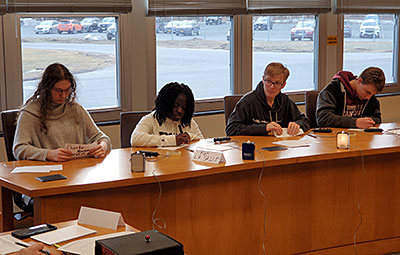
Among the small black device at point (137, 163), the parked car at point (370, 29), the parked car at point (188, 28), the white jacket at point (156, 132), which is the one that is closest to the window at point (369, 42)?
the parked car at point (370, 29)

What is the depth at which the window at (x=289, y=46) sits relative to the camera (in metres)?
6.00

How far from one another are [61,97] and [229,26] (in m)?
2.56

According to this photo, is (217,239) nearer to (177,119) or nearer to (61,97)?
(177,119)

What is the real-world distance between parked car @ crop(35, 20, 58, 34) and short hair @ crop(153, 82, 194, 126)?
1420 mm

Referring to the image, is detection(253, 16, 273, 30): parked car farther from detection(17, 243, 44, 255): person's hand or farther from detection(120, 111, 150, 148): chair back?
detection(17, 243, 44, 255): person's hand

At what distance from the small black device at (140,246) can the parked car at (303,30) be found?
→ 4.55m

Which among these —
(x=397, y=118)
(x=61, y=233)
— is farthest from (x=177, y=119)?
(x=397, y=118)

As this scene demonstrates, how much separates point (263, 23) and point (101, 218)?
13.2 ft

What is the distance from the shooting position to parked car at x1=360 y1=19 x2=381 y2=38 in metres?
6.66

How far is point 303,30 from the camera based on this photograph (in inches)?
246

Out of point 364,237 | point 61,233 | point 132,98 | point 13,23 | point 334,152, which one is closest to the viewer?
point 61,233

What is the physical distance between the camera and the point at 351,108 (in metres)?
4.65

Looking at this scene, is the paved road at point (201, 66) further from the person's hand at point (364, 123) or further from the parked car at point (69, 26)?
the person's hand at point (364, 123)

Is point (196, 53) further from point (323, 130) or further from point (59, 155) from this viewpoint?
point (59, 155)
